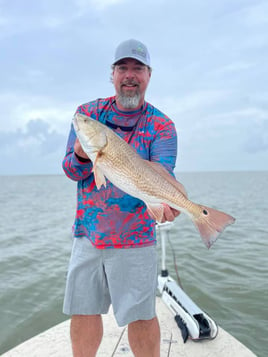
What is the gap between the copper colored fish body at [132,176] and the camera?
252 cm

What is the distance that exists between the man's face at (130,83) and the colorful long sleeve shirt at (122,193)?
11 cm

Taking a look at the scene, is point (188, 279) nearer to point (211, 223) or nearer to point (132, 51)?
point (211, 223)

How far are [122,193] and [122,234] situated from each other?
0.37 meters

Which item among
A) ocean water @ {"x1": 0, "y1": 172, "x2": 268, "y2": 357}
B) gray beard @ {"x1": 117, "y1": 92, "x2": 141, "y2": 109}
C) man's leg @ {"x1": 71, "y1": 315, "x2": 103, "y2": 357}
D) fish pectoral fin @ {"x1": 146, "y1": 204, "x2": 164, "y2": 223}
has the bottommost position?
ocean water @ {"x1": 0, "y1": 172, "x2": 268, "y2": 357}

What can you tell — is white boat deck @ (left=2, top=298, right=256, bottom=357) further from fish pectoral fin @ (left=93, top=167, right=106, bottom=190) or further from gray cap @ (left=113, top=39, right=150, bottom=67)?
gray cap @ (left=113, top=39, right=150, bottom=67)

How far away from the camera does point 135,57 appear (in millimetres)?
2850

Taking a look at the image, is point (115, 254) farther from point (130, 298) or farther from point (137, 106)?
point (137, 106)

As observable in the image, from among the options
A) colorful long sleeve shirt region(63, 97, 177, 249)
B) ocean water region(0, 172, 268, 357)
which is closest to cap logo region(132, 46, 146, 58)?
colorful long sleeve shirt region(63, 97, 177, 249)

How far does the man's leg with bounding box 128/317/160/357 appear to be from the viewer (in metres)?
2.95

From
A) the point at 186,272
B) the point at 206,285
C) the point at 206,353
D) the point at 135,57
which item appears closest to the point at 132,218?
the point at 135,57

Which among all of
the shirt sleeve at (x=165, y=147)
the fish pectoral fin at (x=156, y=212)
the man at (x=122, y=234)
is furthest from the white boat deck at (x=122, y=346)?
the shirt sleeve at (x=165, y=147)

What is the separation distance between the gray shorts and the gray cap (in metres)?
1.75

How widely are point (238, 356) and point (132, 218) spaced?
2361mm

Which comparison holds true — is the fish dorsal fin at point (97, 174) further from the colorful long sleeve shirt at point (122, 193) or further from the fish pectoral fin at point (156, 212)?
the fish pectoral fin at point (156, 212)
